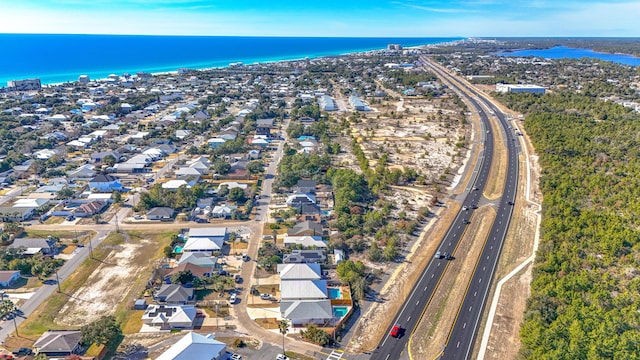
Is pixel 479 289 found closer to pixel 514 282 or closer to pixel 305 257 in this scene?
pixel 514 282

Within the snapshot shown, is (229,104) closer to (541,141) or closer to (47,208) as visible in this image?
(47,208)

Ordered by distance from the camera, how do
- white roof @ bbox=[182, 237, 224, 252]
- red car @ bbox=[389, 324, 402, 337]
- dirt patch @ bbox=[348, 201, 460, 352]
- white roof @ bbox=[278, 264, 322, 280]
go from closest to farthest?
dirt patch @ bbox=[348, 201, 460, 352], red car @ bbox=[389, 324, 402, 337], white roof @ bbox=[278, 264, 322, 280], white roof @ bbox=[182, 237, 224, 252]

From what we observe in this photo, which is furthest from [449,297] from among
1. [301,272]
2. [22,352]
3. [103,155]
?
[103,155]

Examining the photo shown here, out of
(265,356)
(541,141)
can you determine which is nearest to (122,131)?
(265,356)

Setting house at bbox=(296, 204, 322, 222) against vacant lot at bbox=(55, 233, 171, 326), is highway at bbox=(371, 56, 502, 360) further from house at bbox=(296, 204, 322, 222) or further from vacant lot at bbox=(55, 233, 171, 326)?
vacant lot at bbox=(55, 233, 171, 326)

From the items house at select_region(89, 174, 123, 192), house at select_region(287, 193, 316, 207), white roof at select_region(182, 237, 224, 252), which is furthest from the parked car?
house at select_region(89, 174, 123, 192)

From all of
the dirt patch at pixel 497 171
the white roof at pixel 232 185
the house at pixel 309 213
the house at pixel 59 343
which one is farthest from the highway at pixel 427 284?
the white roof at pixel 232 185
